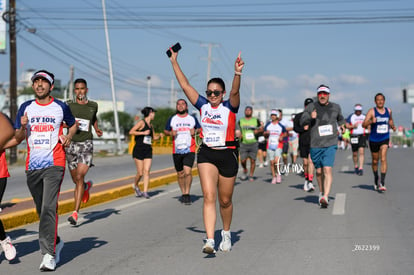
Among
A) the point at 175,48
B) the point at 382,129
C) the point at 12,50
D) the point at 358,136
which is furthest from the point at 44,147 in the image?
the point at 12,50

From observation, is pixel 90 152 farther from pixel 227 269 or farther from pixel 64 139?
pixel 227 269

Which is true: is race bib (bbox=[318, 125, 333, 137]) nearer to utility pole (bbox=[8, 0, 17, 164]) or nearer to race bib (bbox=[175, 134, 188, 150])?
race bib (bbox=[175, 134, 188, 150])

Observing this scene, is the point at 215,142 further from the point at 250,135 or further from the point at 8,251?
the point at 250,135

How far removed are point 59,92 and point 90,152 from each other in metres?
134

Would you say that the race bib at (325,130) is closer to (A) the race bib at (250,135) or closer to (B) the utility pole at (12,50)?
(A) the race bib at (250,135)

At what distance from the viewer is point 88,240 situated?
7836mm

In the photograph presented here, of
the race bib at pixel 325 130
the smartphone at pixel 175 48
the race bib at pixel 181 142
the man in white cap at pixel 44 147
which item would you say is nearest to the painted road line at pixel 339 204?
the race bib at pixel 325 130

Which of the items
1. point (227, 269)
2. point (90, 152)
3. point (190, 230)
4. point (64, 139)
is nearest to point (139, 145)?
point (90, 152)

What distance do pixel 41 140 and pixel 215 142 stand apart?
1.87 metres

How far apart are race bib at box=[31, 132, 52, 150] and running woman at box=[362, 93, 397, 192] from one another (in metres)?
8.11

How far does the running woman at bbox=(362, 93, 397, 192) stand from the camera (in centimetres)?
1290

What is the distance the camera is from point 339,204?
36.4 feet

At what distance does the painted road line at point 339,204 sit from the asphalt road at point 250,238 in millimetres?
18

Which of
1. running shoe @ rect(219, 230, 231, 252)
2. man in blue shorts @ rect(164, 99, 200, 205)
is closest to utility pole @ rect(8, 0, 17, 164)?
man in blue shorts @ rect(164, 99, 200, 205)
